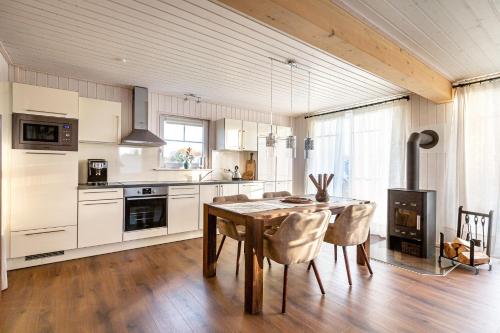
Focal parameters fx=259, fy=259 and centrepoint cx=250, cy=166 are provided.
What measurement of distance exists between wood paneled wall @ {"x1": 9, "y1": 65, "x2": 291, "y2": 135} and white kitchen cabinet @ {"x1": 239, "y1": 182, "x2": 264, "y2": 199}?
144 cm

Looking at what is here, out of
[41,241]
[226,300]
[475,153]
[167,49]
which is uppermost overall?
[167,49]

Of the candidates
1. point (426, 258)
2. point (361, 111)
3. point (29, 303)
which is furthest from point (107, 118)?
point (426, 258)

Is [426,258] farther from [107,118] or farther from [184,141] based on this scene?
[107,118]

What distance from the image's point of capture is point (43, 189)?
3.03 m

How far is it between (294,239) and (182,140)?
3205mm

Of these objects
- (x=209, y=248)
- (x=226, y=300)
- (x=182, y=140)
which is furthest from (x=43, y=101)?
(x=226, y=300)

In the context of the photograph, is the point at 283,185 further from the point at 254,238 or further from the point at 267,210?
the point at 254,238

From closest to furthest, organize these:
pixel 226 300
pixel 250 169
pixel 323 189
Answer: pixel 226 300, pixel 323 189, pixel 250 169

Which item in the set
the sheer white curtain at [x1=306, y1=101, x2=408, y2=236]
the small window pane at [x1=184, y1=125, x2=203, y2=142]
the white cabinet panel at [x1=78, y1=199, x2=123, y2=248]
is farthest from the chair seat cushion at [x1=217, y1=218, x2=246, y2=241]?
the sheer white curtain at [x1=306, y1=101, x2=408, y2=236]

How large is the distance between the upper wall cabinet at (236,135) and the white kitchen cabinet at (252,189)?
28.1 inches

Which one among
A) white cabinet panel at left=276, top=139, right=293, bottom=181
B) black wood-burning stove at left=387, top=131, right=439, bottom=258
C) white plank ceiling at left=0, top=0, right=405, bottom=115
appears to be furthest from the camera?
white cabinet panel at left=276, top=139, right=293, bottom=181

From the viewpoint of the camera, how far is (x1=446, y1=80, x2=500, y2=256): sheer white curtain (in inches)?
130

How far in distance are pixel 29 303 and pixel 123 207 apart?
150 cm

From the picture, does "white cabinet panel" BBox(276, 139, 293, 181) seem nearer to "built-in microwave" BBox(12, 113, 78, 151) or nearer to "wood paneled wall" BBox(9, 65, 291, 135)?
"wood paneled wall" BBox(9, 65, 291, 135)
